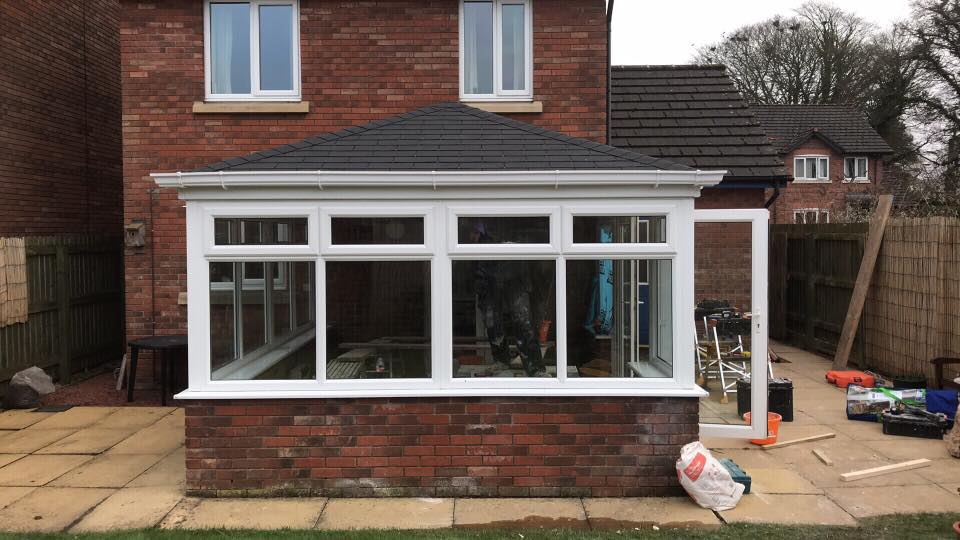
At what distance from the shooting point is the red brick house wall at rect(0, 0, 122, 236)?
9883 millimetres

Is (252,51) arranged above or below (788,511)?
above

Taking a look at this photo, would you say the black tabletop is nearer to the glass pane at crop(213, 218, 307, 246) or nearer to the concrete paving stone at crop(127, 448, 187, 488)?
the concrete paving stone at crop(127, 448, 187, 488)

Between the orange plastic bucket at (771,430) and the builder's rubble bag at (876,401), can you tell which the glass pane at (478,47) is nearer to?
the orange plastic bucket at (771,430)

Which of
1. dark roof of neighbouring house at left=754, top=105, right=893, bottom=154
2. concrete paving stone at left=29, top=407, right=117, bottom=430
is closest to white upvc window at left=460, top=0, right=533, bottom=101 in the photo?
concrete paving stone at left=29, top=407, right=117, bottom=430

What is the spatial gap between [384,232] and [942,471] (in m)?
5.24

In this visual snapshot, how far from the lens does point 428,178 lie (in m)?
5.45

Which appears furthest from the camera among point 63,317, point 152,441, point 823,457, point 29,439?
point 63,317

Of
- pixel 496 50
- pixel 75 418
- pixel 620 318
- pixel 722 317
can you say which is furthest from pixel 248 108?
pixel 722 317

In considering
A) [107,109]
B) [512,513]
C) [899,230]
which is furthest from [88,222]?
[899,230]

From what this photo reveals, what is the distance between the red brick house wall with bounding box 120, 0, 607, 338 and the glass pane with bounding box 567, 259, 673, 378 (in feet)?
11.1

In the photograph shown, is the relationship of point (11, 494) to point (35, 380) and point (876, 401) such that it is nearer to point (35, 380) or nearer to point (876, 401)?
point (35, 380)

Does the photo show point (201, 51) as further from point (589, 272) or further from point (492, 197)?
point (589, 272)

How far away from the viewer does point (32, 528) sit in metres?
5.03

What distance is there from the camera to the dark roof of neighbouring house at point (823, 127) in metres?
32.7
